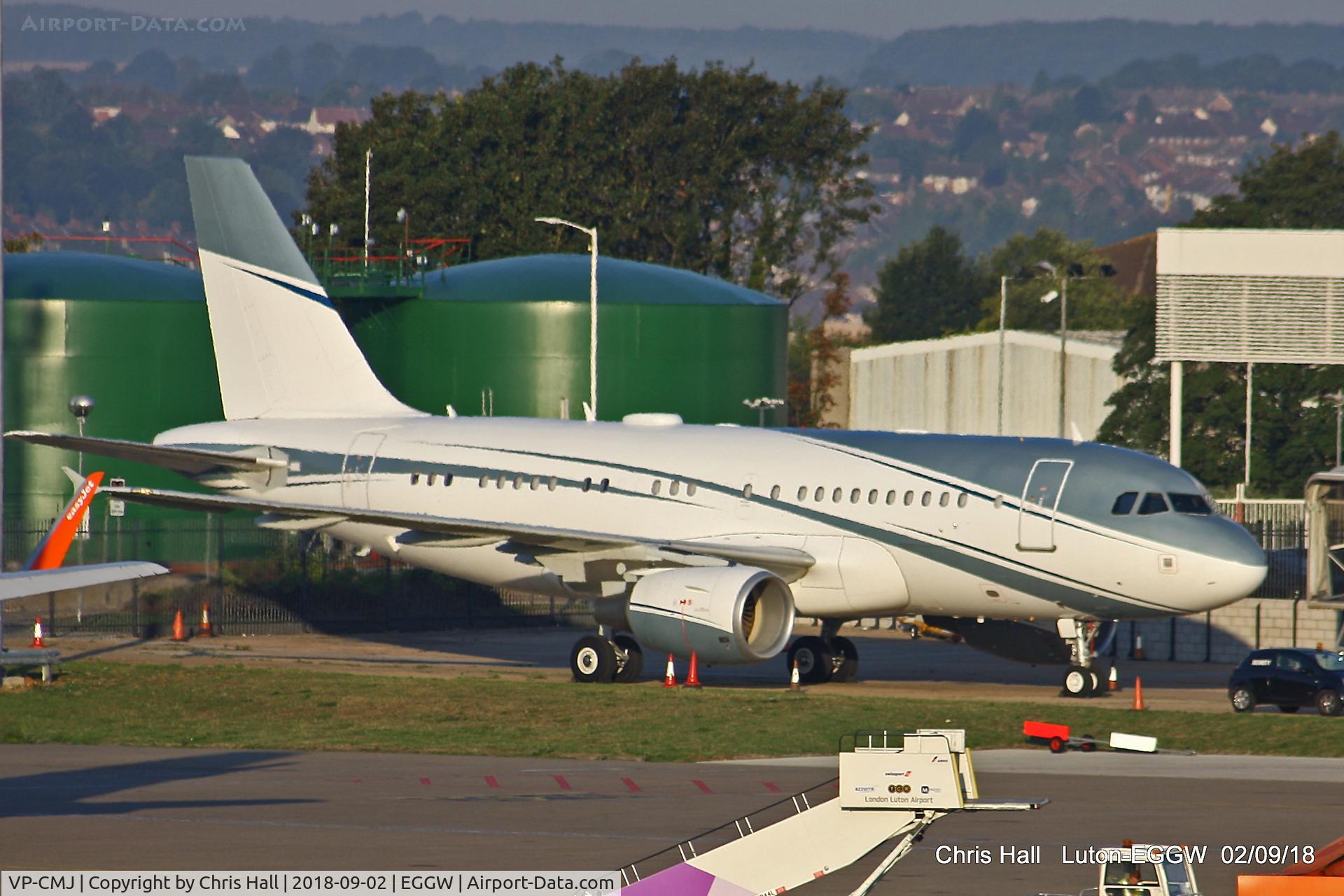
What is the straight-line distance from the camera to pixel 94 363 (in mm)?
52688

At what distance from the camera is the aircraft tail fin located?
41750mm

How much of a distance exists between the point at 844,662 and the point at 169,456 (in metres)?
14.3

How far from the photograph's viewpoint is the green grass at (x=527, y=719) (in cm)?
2769

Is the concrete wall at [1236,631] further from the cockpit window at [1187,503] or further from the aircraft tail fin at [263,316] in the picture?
the aircraft tail fin at [263,316]

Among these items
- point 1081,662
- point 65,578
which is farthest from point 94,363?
point 65,578

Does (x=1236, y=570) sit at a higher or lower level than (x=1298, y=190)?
lower

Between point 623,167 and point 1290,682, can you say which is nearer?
point 1290,682

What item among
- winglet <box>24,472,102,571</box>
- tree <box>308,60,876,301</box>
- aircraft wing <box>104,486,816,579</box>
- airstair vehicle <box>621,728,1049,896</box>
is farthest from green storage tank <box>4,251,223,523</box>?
tree <box>308,60,876,301</box>

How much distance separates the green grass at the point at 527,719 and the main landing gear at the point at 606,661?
41.3 inches

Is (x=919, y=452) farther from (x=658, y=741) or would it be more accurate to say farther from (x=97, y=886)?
(x=97, y=886)

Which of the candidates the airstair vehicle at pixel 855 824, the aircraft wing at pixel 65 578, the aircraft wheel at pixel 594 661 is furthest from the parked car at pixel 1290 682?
the aircraft wing at pixel 65 578

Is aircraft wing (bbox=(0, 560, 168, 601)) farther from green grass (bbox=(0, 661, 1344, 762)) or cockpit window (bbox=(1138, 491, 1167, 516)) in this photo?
cockpit window (bbox=(1138, 491, 1167, 516))

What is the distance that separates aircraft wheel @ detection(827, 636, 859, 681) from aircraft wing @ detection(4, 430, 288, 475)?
12161 mm

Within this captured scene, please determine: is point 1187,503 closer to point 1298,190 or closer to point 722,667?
point 722,667
